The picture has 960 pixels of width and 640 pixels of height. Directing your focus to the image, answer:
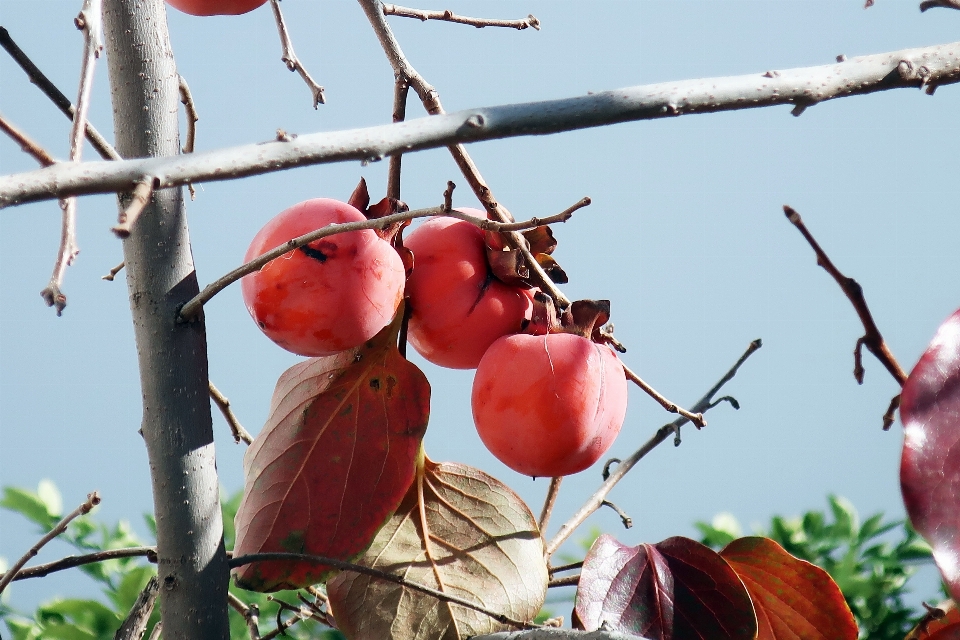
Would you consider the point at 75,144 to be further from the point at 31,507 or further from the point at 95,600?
the point at 31,507

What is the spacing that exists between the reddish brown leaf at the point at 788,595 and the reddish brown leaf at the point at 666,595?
4 centimetres

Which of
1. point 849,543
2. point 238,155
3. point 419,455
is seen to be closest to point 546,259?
point 419,455

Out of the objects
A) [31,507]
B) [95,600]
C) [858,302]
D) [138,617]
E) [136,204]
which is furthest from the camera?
[31,507]

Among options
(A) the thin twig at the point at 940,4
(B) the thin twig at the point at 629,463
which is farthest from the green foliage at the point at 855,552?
(A) the thin twig at the point at 940,4

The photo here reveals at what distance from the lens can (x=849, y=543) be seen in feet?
3.26

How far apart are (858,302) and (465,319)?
7.0 inches

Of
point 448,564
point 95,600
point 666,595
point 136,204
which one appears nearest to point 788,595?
point 666,595

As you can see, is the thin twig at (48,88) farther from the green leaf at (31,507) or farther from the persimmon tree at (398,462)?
the green leaf at (31,507)

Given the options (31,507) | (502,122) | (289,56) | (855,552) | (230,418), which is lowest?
(855,552)

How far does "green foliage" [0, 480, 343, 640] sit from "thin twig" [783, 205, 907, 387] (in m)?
0.48

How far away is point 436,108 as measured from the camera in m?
0.41

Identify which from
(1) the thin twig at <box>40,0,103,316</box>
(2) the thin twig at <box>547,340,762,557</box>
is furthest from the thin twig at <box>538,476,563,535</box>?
(1) the thin twig at <box>40,0,103,316</box>

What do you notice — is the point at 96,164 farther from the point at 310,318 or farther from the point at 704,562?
the point at 704,562

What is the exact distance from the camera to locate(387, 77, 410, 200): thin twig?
0.42 meters
